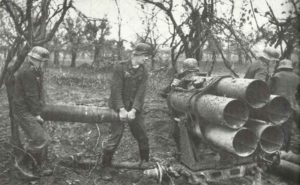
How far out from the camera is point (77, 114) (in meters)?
5.69

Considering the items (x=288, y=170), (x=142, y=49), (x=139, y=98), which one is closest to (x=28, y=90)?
(x=139, y=98)

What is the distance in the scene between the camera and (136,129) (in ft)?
20.3

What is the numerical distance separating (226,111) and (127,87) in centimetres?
192

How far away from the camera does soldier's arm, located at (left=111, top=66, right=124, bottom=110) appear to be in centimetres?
593

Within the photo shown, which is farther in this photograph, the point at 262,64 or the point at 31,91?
the point at 262,64

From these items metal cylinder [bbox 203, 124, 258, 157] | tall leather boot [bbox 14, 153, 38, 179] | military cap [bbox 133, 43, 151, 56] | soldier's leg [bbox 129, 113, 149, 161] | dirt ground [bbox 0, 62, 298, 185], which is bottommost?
dirt ground [bbox 0, 62, 298, 185]

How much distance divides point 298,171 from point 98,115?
A: 326 centimetres

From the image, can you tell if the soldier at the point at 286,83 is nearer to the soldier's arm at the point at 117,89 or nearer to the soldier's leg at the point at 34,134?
the soldier's arm at the point at 117,89

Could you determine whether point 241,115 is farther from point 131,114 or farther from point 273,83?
point 273,83

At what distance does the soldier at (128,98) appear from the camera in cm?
595

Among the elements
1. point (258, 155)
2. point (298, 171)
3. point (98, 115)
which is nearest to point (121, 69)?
→ point (98, 115)

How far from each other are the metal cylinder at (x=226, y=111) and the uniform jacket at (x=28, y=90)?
233 centimetres

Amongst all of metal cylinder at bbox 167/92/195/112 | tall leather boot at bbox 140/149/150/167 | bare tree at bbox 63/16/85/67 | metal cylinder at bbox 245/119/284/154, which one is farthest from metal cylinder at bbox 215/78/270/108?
bare tree at bbox 63/16/85/67

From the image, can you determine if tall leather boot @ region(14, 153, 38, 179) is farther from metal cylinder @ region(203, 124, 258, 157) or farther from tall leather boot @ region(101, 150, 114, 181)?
metal cylinder @ region(203, 124, 258, 157)
